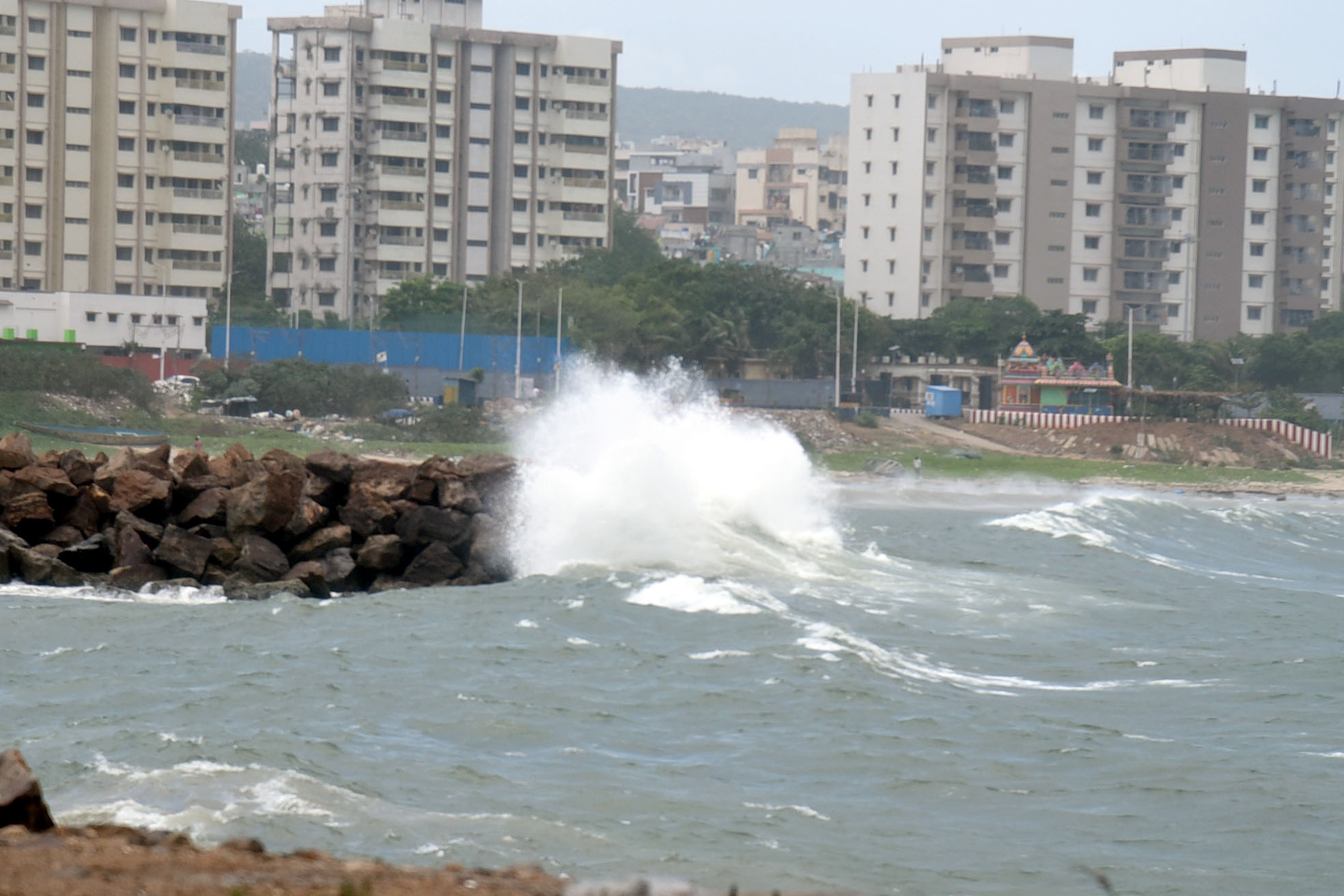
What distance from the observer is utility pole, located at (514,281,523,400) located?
249 ft

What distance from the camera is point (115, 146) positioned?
92.3 m

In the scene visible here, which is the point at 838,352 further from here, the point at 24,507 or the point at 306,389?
the point at 24,507

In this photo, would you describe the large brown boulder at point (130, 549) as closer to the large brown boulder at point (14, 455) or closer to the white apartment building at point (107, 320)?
the large brown boulder at point (14, 455)

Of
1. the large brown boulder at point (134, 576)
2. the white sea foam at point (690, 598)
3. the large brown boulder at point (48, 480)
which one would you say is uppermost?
the large brown boulder at point (48, 480)

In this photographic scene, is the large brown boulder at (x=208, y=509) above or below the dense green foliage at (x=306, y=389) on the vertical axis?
below

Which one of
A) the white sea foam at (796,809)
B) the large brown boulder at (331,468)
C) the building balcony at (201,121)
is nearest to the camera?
the white sea foam at (796,809)

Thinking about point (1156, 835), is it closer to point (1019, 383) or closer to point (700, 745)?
point (700, 745)

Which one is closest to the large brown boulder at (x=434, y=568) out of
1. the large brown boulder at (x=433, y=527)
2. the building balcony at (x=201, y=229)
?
the large brown boulder at (x=433, y=527)

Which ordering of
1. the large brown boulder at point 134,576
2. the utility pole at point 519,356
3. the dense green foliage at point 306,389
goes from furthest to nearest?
1. the utility pole at point 519,356
2. the dense green foliage at point 306,389
3. the large brown boulder at point 134,576

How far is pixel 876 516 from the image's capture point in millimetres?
44250

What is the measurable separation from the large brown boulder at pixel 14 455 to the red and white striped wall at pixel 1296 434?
61650mm

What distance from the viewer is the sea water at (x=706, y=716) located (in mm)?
11469

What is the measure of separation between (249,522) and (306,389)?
143 feet

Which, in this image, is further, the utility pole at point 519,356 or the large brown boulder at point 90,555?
the utility pole at point 519,356
